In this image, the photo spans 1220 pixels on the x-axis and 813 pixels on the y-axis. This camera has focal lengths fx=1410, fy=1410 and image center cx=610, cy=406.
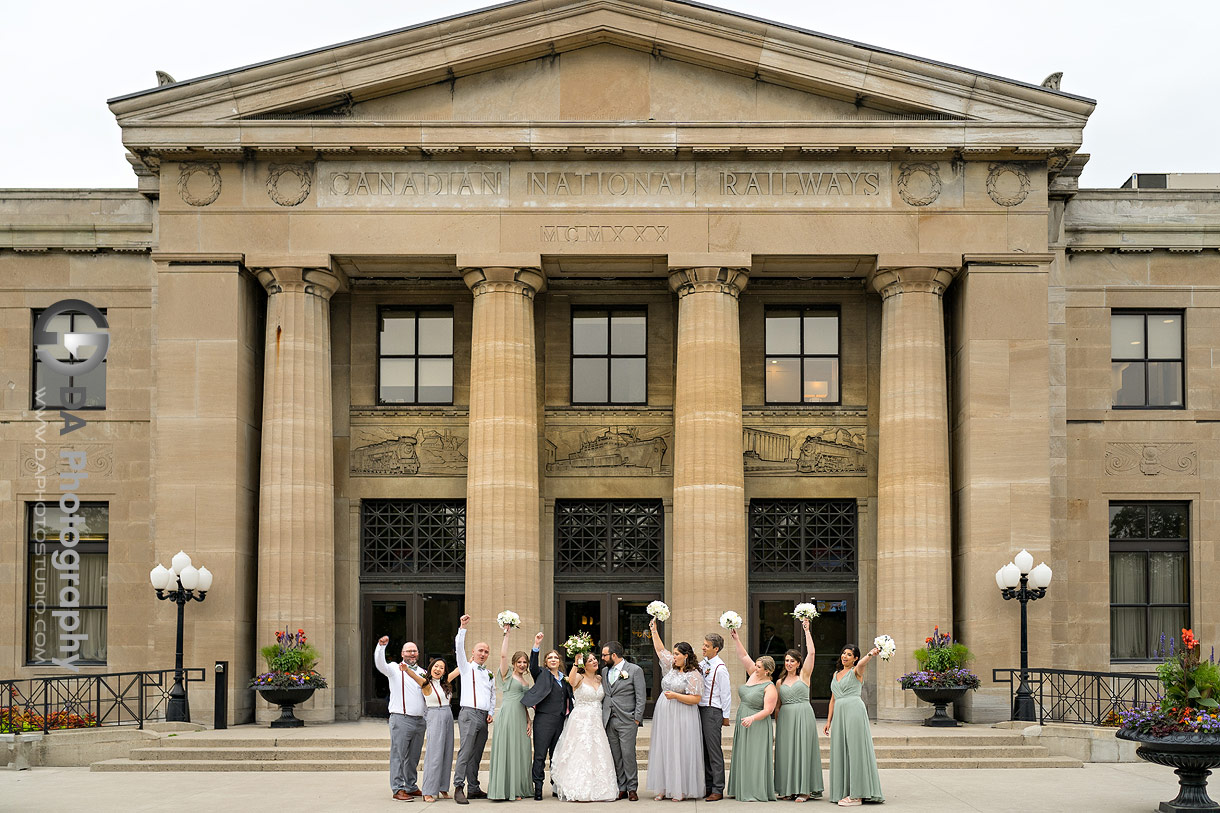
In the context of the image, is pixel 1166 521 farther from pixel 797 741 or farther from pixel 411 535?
pixel 411 535

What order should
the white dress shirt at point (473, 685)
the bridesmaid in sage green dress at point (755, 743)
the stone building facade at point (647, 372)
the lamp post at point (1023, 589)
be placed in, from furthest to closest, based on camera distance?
the stone building facade at point (647, 372), the lamp post at point (1023, 589), the white dress shirt at point (473, 685), the bridesmaid in sage green dress at point (755, 743)

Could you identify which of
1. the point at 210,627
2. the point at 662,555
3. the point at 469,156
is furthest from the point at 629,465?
the point at 210,627

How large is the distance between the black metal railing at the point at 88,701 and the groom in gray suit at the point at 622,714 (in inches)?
397

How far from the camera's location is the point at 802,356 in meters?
31.2

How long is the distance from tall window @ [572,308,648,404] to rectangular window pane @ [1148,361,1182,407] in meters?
11.0

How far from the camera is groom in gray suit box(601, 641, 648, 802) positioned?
1888 centimetres

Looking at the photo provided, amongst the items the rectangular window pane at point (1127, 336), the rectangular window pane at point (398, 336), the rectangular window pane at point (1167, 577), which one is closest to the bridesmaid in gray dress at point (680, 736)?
the rectangular window pane at point (398, 336)

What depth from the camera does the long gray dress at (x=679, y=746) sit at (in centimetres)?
1866

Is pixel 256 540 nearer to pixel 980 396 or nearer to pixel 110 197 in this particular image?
pixel 110 197

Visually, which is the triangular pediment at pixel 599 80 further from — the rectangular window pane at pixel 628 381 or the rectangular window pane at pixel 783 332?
the rectangular window pane at pixel 628 381

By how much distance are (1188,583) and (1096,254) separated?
7.29 meters

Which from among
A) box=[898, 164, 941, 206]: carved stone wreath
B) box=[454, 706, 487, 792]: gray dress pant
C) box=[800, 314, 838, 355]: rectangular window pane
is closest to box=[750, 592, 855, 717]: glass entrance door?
box=[800, 314, 838, 355]: rectangular window pane

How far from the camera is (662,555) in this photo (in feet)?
100

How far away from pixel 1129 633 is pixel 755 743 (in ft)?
48.1
